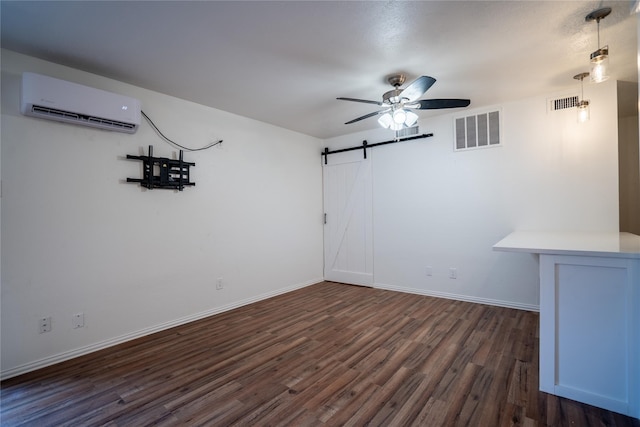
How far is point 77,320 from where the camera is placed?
2.64 metres

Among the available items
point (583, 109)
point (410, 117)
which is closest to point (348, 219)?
point (410, 117)

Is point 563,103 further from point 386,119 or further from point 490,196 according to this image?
point 386,119

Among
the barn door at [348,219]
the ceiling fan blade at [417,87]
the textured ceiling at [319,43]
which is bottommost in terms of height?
the barn door at [348,219]

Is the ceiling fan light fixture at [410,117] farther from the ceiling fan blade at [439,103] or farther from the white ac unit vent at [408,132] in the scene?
the white ac unit vent at [408,132]

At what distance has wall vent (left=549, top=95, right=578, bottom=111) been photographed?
3301mm

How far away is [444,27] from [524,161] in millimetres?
2318

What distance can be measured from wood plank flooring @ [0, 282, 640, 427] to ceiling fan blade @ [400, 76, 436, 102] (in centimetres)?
236

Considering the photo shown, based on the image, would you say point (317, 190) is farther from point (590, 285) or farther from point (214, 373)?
point (590, 285)

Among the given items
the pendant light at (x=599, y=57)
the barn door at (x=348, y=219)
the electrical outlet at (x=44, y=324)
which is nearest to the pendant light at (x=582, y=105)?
the pendant light at (x=599, y=57)

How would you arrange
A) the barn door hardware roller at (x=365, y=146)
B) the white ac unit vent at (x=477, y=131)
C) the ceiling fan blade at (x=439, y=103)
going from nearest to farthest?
the ceiling fan blade at (x=439, y=103), the white ac unit vent at (x=477, y=131), the barn door hardware roller at (x=365, y=146)

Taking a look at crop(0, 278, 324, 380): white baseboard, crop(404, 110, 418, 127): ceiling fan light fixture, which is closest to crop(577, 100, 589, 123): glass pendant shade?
crop(404, 110, 418, 127): ceiling fan light fixture

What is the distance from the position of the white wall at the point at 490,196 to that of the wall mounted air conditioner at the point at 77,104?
3458 millimetres

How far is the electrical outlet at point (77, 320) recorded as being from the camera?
103 inches

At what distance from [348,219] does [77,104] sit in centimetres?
388
